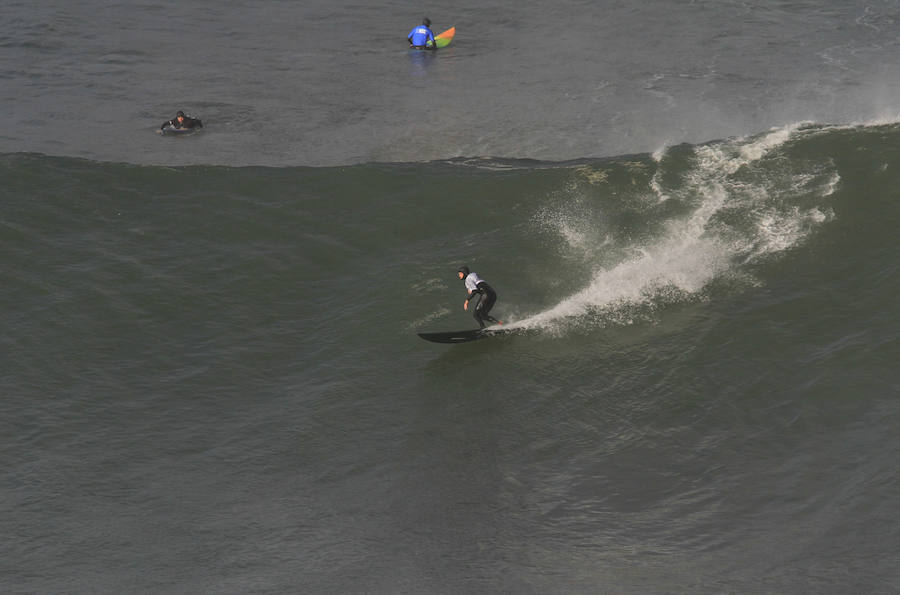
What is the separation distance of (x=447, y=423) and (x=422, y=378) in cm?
189

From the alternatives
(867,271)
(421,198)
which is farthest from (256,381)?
(867,271)

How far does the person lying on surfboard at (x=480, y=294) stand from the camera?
2153 cm

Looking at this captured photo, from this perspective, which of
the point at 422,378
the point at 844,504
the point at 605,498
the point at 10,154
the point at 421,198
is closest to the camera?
the point at 844,504

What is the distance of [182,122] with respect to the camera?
31672 millimetres

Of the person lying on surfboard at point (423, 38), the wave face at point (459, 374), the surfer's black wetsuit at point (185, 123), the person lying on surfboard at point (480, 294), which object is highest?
the person lying on surfboard at point (423, 38)

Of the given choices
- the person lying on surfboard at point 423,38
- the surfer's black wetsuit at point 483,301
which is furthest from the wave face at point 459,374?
the person lying on surfboard at point 423,38

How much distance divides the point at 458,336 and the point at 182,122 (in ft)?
49.7

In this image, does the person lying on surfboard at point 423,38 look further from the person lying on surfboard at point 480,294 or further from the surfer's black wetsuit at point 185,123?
the person lying on surfboard at point 480,294

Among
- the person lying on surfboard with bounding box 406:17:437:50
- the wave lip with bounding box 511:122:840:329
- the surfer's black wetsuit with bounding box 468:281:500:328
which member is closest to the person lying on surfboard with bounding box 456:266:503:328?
the surfer's black wetsuit with bounding box 468:281:500:328

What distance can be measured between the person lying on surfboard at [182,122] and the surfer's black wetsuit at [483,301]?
14.7m

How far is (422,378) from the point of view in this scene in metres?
Answer: 21.7

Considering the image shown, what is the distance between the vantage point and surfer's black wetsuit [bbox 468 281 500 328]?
70.7 feet

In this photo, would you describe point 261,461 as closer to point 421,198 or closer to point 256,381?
point 256,381

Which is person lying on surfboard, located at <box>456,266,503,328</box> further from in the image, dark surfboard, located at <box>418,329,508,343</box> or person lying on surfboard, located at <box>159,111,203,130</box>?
person lying on surfboard, located at <box>159,111,203,130</box>
